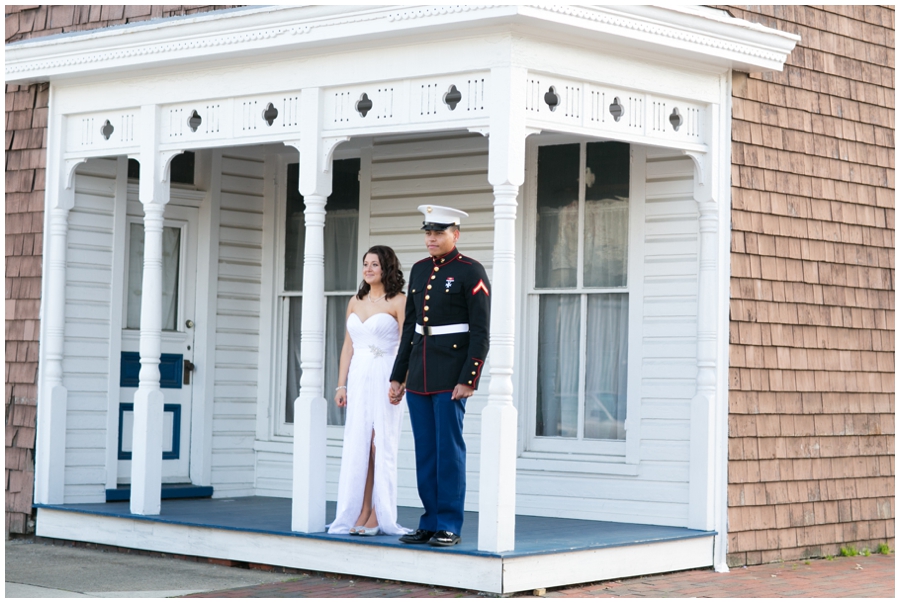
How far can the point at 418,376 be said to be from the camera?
8.05 metres

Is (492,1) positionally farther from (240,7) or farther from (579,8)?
(240,7)

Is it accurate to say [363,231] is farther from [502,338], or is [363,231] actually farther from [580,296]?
[502,338]

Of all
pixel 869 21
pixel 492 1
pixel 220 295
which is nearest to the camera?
pixel 492 1

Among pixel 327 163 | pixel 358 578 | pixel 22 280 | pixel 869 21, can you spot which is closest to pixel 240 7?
pixel 327 163

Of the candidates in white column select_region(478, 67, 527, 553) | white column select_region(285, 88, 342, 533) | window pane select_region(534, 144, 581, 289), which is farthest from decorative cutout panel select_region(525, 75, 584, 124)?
window pane select_region(534, 144, 581, 289)

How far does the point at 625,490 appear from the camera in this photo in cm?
939

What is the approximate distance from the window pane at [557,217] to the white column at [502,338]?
7.02 feet

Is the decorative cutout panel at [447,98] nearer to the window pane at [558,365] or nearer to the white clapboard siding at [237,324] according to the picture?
the window pane at [558,365]

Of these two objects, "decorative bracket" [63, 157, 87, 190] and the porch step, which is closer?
"decorative bracket" [63, 157, 87, 190]

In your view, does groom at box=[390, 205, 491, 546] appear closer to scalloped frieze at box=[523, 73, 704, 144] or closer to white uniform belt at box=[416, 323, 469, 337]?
white uniform belt at box=[416, 323, 469, 337]

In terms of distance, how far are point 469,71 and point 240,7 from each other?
7.13 ft

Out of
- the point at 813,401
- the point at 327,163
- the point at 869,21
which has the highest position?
the point at 869,21

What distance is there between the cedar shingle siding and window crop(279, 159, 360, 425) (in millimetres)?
1989

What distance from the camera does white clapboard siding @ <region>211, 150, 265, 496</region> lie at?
36.6 feet
